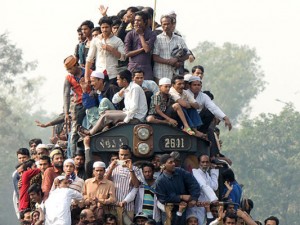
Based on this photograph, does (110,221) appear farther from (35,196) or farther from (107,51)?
(107,51)

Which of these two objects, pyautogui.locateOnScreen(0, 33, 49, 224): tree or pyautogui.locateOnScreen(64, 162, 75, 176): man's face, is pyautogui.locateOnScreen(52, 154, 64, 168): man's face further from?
pyautogui.locateOnScreen(0, 33, 49, 224): tree

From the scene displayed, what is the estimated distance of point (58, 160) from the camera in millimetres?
27500

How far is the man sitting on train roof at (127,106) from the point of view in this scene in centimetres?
2755

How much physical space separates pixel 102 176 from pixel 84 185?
41 cm

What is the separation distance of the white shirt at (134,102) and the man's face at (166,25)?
2.20 m

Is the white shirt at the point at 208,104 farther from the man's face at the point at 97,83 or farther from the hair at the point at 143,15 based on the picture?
the man's face at the point at 97,83

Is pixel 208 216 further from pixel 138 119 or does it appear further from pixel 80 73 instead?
pixel 80 73

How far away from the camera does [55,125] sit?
111ft

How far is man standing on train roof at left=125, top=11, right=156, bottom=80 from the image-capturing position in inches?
1144

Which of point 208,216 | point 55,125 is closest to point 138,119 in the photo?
point 208,216

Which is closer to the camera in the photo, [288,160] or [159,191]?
[159,191]

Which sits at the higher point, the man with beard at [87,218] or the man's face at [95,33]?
the man's face at [95,33]

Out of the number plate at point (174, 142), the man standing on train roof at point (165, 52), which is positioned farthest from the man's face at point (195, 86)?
the number plate at point (174, 142)

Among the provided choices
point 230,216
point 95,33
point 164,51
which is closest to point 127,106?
point 164,51
